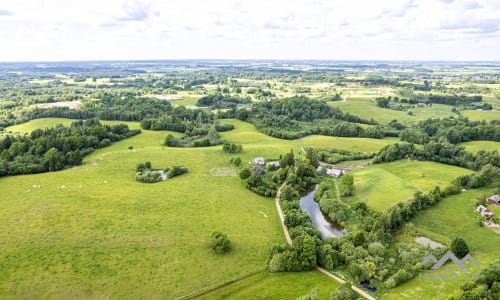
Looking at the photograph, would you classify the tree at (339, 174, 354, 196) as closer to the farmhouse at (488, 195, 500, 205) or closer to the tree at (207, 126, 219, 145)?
the farmhouse at (488, 195, 500, 205)

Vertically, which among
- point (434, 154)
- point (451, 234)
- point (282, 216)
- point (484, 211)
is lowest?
point (282, 216)

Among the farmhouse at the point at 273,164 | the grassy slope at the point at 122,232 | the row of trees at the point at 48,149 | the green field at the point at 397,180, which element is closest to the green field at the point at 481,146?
the green field at the point at 397,180

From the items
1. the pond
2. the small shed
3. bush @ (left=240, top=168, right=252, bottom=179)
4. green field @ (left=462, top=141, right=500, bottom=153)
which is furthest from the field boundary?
green field @ (left=462, top=141, right=500, bottom=153)

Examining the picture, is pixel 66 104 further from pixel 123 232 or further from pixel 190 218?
pixel 190 218

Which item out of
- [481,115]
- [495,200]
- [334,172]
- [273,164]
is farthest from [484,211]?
[481,115]

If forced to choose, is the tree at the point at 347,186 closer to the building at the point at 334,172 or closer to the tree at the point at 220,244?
the building at the point at 334,172

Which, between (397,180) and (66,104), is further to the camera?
(66,104)
